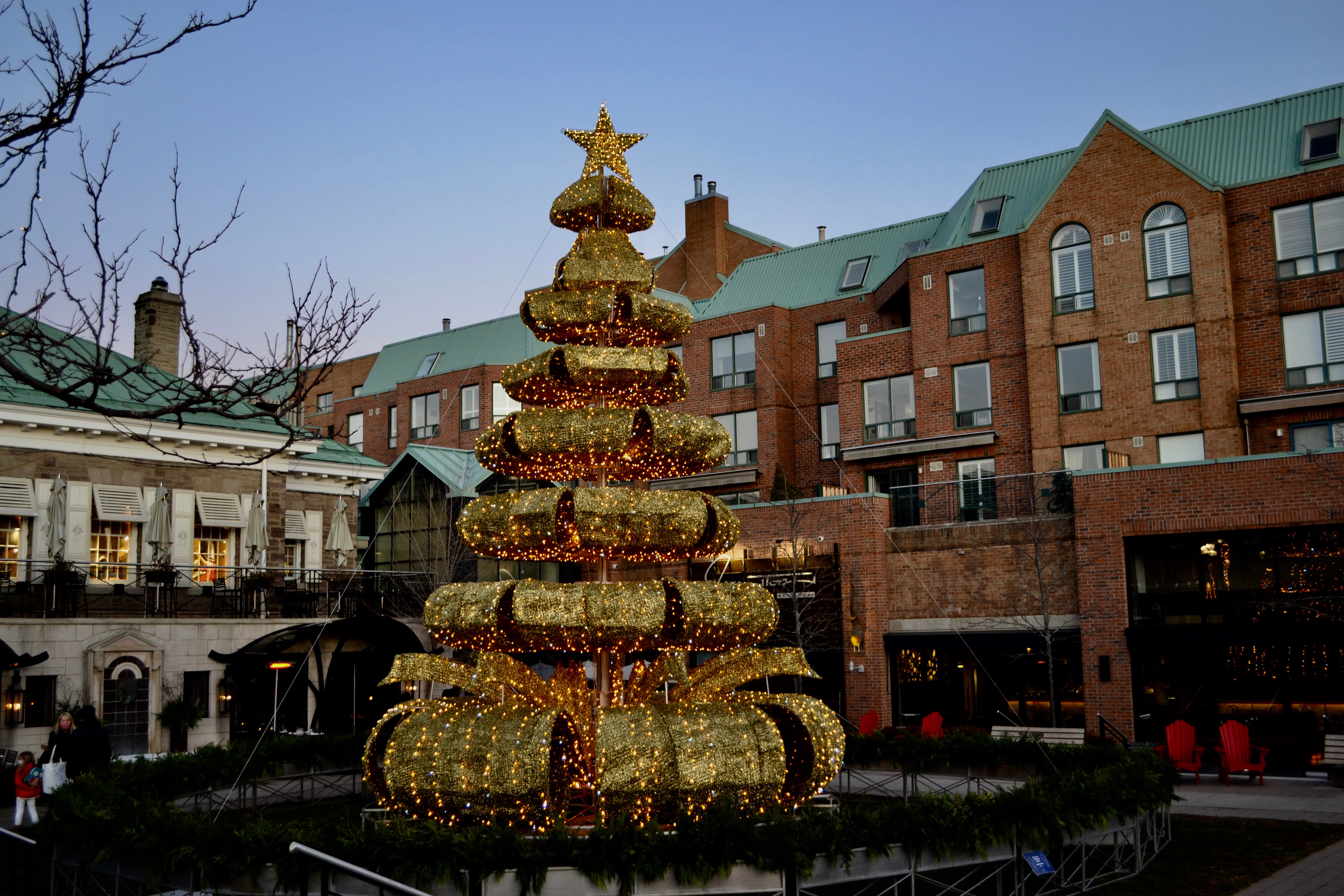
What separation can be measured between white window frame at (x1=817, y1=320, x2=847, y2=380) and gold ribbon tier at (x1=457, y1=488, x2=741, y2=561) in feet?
89.1

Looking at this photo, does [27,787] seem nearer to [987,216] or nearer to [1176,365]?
[1176,365]

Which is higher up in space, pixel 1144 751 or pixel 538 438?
pixel 538 438

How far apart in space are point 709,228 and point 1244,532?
2901 centimetres

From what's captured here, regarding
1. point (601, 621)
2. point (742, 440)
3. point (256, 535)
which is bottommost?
point (601, 621)

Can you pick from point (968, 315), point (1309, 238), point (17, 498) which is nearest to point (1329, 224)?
point (1309, 238)

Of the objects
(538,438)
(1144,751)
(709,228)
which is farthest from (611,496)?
(709,228)

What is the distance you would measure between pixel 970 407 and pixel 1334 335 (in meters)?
9.11

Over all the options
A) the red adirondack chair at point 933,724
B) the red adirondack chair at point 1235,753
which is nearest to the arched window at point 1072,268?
the red adirondack chair at point 933,724

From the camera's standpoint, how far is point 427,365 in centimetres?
5697

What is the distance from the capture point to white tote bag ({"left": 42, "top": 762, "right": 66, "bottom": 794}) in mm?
17828

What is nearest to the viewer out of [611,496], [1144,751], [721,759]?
[721,759]

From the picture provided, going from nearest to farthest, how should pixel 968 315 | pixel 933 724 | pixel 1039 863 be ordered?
pixel 1039 863 < pixel 933 724 < pixel 968 315

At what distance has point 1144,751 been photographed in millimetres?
14164

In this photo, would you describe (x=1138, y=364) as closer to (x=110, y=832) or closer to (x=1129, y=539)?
(x=1129, y=539)
